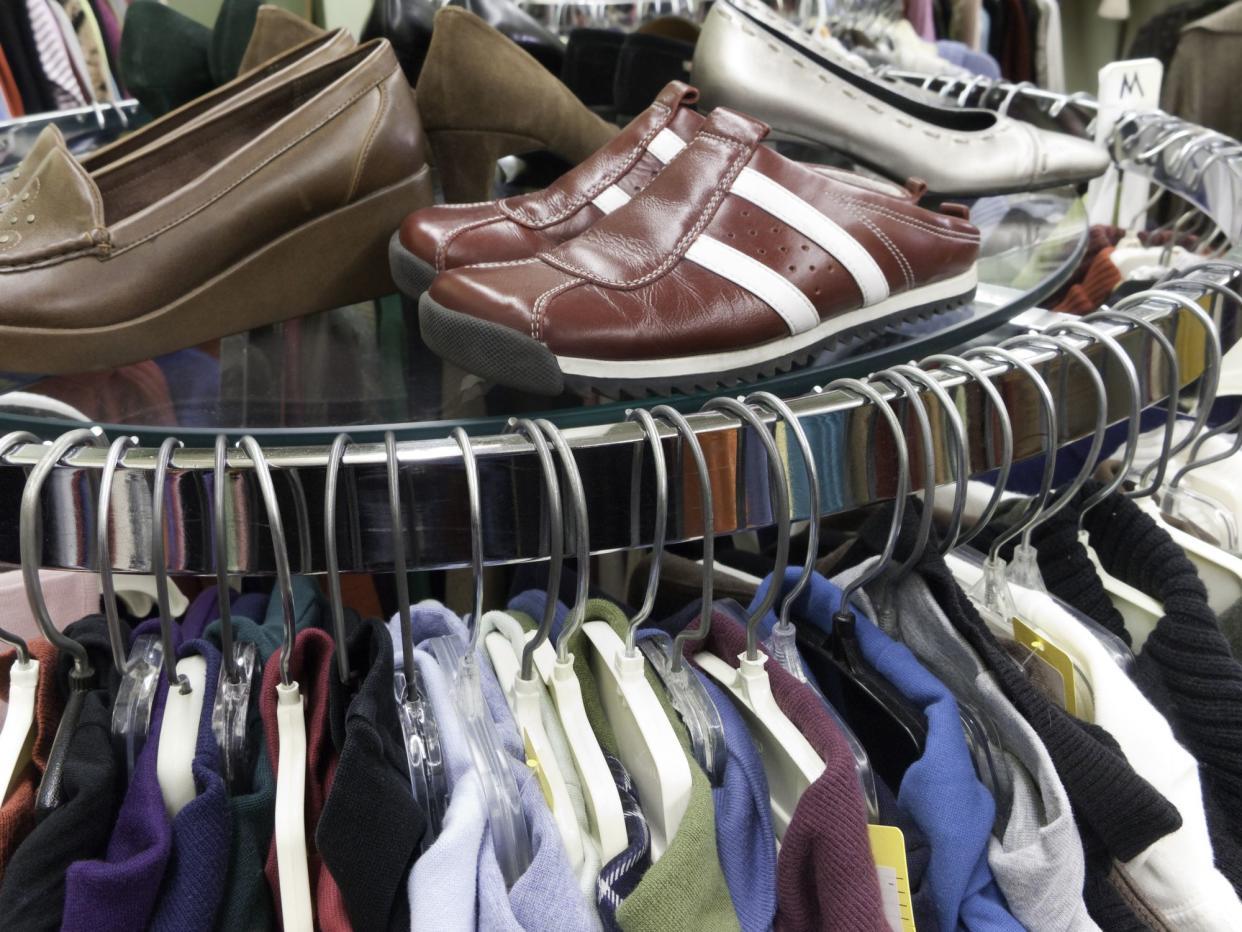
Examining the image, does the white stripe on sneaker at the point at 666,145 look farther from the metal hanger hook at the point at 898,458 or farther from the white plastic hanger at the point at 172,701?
the white plastic hanger at the point at 172,701

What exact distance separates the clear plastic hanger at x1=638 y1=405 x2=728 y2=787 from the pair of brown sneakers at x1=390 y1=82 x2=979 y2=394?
0.10m

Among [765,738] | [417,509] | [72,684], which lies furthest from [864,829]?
[72,684]

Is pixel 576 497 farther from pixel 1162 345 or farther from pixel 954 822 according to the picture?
pixel 1162 345

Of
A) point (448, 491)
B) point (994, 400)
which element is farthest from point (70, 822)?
point (994, 400)

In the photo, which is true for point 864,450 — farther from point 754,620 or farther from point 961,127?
point 961,127

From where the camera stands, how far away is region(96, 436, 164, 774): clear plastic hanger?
0.33m

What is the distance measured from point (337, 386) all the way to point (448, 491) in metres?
0.23

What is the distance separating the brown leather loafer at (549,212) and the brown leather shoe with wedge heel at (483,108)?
18 cm

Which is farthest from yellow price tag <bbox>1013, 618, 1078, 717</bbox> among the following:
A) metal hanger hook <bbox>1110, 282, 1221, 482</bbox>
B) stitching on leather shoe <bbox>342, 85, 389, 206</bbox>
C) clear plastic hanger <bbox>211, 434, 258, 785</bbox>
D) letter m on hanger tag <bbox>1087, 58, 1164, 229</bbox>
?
letter m on hanger tag <bbox>1087, 58, 1164, 229</bbox>

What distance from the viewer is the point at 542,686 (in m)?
0.41

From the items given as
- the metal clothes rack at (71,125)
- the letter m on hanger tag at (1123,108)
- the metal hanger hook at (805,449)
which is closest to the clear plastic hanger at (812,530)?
the metal hanger hook at (805,449)

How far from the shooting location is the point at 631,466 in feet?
1.18

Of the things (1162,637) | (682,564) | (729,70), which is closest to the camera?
(1162,637)

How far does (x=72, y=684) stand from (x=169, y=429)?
0.13 metres
